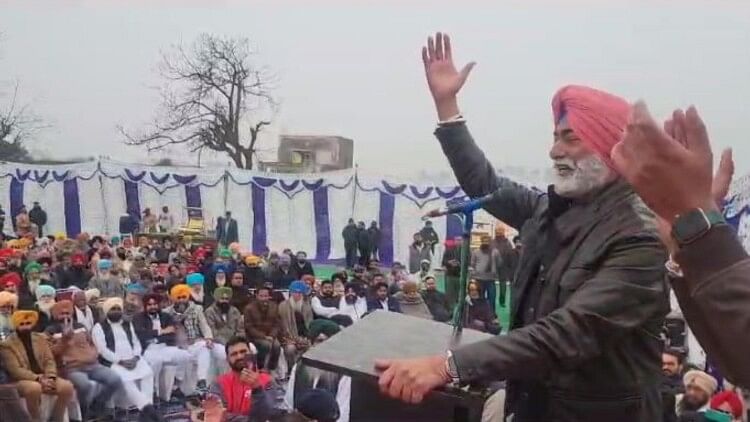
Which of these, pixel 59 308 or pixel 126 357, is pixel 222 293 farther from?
pixel 59 308

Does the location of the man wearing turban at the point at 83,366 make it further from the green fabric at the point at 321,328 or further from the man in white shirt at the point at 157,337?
the green fabric at the point at 321,328

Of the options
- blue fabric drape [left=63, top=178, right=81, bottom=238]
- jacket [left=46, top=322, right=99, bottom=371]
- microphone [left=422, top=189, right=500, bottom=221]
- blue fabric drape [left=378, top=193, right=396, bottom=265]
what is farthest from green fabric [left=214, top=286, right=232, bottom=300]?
microphone [left=422, top=189, right=500, bottom=221]

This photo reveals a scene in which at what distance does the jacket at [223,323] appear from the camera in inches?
256

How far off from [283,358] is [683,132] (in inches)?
240

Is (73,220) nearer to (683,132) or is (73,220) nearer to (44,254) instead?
(44,254)

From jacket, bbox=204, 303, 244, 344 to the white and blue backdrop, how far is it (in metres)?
2.68

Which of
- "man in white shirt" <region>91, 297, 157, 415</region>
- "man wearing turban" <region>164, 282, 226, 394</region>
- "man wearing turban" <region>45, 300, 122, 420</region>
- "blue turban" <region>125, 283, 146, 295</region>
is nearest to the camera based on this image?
"man wearing turban" <region>45, 300, 122, 420</region>

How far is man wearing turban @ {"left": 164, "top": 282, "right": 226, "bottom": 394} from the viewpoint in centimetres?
625

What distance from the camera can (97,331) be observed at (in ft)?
19.1

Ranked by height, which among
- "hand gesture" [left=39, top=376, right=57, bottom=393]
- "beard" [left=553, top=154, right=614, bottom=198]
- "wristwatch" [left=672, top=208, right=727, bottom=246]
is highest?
"beard" [left=553, top=154, right=614, bottom=198]

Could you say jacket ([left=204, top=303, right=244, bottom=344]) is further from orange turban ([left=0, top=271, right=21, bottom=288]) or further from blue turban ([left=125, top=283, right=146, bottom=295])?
orange turban ([left=0, top=271, right=21, bottom=288])

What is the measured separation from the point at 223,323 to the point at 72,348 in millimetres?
1340

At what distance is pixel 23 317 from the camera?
5.43 metres

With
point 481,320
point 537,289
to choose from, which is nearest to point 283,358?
point 481,320
